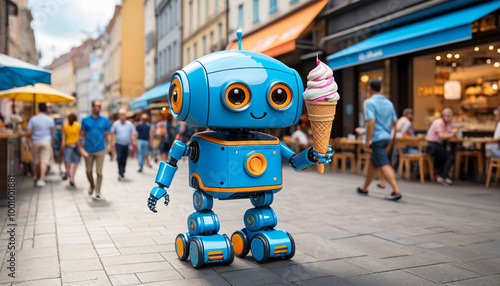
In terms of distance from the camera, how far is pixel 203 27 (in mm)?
24000

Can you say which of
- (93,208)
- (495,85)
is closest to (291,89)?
(93,208)

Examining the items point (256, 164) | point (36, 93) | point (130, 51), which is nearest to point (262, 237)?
point (256, 164)

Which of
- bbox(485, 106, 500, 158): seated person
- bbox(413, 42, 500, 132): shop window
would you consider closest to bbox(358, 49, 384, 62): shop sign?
bbox(413, 42, 500, 132): shop window

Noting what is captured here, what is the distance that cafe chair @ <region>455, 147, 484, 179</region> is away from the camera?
10.4 meters

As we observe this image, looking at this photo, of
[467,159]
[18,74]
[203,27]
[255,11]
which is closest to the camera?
[18,74]

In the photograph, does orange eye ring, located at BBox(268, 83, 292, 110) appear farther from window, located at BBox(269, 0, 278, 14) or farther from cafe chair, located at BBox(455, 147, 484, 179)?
window, located at BBox(269, 0, 278, 14)

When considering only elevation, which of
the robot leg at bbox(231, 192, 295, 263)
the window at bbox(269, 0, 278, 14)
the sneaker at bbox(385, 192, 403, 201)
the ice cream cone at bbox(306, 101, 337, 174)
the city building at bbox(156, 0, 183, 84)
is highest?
the city building at bbox(156, 0, 183, 84)

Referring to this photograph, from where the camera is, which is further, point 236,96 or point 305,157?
point 305,157

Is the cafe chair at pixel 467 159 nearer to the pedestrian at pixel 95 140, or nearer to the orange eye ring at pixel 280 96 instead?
the pedestrian at pixel 95 140

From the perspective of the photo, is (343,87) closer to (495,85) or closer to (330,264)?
(495,85)

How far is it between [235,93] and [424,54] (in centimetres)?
984

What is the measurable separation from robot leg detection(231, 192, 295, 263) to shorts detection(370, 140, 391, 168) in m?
3.92

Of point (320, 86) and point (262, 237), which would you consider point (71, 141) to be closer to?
point (262, 237)

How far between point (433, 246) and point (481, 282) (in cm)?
113
